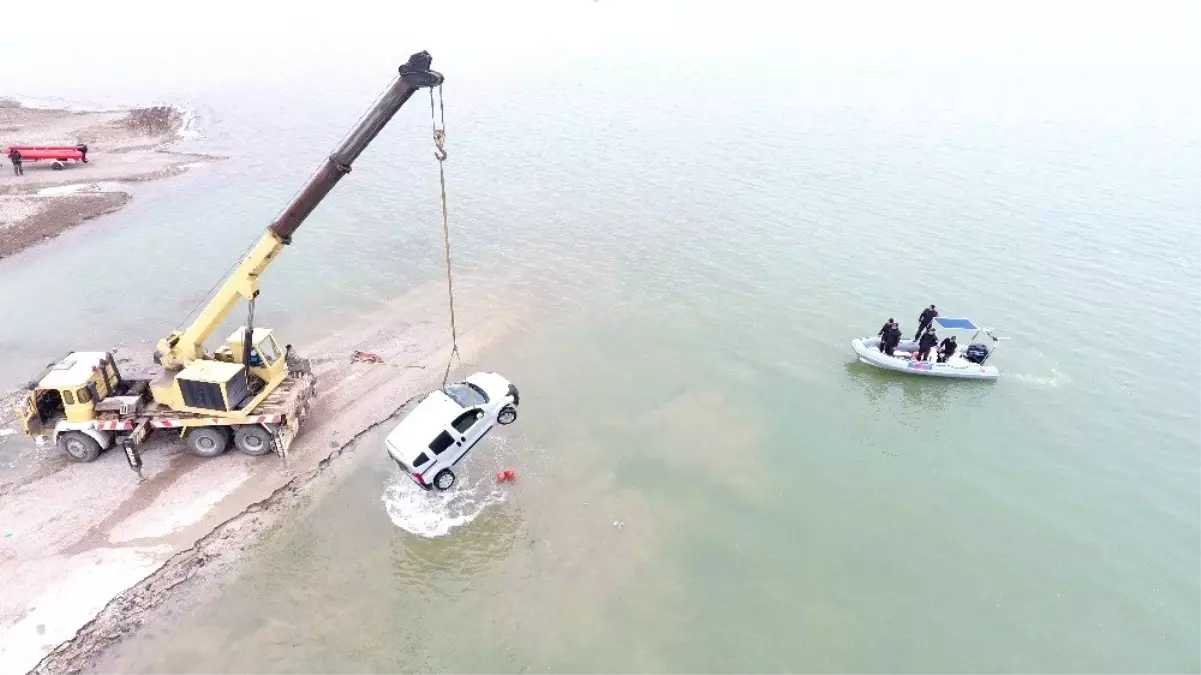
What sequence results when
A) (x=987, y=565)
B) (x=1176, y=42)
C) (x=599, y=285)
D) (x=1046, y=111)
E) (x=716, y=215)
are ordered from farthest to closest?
1. (x=1176, y=42)
2. (x=1046, y=111)
3. (x=716, y=215)
4. (x=599, y=285)
5. (x=987, y=565)

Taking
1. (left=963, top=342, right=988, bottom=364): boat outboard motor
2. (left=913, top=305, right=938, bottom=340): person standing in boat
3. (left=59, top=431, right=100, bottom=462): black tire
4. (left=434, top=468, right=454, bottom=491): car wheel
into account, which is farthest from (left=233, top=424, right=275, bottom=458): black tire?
(left=963, top=342, right=988, bottom=364): boat outboard motor

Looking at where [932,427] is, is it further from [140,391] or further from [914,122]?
[914,122]

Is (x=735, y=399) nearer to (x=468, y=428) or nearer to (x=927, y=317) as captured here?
(x=927, y=317)

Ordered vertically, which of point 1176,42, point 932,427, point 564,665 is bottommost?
point 564,665

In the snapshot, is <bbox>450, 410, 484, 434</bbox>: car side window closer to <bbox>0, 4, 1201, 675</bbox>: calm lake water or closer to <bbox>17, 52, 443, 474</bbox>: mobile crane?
<bbox>0, 4, 1201, 675</bbox>: calm lake water

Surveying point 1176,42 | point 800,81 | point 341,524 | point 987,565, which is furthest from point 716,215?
point 1176,42

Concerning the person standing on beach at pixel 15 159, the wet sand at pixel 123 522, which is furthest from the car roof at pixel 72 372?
the person standing on beach at pixel 15 159

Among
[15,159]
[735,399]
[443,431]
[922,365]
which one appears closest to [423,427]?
[443,431]

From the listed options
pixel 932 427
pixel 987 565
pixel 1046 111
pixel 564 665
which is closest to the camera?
pixel 564 665
